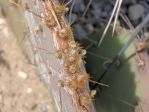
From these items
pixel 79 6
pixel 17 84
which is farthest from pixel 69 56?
pixel 79 6

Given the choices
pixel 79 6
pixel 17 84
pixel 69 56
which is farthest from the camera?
pixel 79 6

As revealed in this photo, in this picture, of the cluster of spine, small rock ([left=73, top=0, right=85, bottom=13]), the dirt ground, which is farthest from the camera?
small rock ([left=73, top=0, right=85, bottom=13])

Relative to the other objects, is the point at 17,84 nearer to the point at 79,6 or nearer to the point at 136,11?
the point at 79,6

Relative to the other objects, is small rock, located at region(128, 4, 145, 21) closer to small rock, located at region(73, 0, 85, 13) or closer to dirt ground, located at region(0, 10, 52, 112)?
small rock, located at region(73, 0, 85, 13)

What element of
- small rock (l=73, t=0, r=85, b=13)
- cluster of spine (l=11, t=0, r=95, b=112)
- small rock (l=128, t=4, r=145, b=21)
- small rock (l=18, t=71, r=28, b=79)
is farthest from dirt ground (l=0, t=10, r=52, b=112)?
cluster of spine (l=11, t=0, r=95, b=112)

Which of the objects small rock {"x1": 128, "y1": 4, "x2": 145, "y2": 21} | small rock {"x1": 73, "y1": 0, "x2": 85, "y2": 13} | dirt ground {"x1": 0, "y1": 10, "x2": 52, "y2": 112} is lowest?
dirt ground {"x1": 0, "y1": 10, "x2": 52, "y2": 112}

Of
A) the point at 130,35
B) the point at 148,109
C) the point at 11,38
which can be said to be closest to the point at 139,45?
the point at 130,35
